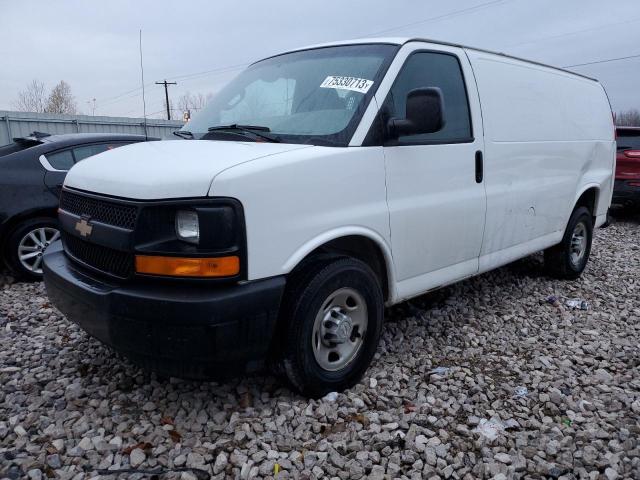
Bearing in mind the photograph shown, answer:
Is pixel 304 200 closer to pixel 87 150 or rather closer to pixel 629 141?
pixel 87 150

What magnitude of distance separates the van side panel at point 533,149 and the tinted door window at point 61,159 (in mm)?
4145

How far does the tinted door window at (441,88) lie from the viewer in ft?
10.3

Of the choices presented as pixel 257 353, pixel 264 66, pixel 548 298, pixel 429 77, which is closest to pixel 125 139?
pixel 264 66

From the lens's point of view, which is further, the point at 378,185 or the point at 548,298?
the point at 548,298

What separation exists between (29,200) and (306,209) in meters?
3.70

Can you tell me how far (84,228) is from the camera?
273cm

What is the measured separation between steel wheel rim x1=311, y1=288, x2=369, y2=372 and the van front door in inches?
15.4

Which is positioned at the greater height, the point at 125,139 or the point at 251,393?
the point at 125,139

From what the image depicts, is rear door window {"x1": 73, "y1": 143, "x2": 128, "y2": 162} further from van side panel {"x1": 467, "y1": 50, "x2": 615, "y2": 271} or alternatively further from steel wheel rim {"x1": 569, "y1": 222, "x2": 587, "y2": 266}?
steel wheel rim {"x1": 569, "y1": 222, "x2": 587, "y2": 266}

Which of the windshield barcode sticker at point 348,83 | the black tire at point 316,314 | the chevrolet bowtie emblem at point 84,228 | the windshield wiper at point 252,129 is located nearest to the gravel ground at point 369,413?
the black tire at point 316,314

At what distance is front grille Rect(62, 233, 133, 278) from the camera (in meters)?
2.49

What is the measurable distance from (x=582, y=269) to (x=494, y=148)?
2.54 metres

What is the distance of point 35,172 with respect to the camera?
5129 mm

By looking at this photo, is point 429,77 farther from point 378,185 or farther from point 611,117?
point 611,117
